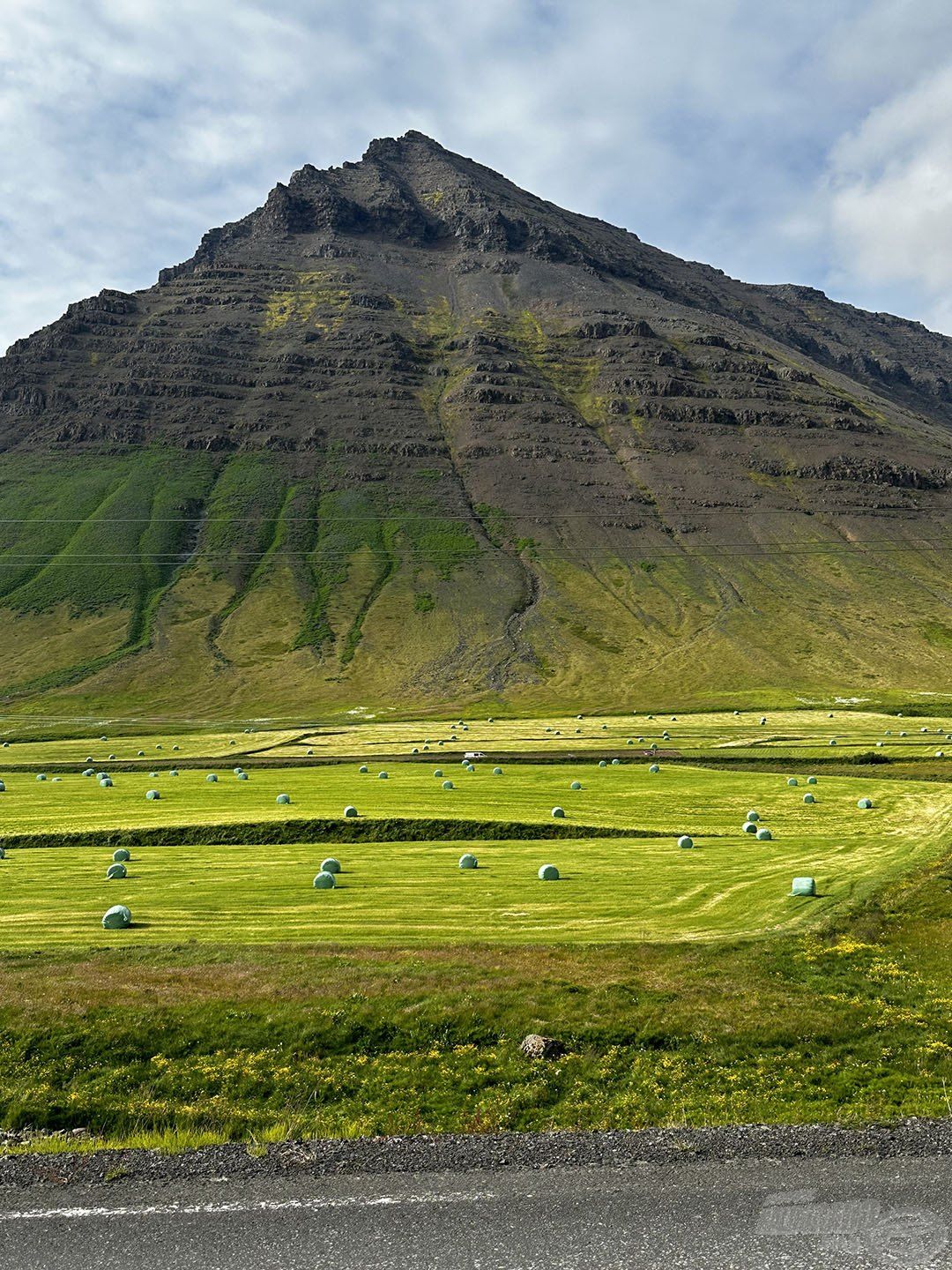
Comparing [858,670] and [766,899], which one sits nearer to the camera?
[766,899]

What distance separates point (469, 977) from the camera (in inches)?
851

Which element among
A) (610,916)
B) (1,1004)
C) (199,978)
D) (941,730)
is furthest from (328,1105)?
(941,730)

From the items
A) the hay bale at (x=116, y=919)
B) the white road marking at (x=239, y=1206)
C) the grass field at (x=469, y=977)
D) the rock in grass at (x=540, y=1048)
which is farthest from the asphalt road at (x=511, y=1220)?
the hay bale at (x=116, y=919)

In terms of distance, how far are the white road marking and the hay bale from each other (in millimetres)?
13631

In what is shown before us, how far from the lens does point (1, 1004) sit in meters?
19.6

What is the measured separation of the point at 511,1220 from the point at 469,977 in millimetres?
9244

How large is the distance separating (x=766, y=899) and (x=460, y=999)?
13.5 m

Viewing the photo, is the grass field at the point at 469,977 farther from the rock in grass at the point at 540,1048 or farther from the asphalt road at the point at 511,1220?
the asphalt road at the point at 511,1220

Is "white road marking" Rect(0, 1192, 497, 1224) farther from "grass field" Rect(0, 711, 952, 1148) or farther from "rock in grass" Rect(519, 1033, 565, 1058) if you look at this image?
"rock in grass" Rect(519, 1033, 565, 1058)

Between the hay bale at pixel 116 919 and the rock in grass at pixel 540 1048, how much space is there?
13.5m

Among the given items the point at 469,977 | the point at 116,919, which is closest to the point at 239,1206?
the point at 469,977

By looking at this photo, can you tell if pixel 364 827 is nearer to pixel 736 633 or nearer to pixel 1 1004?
pixel 1 1004

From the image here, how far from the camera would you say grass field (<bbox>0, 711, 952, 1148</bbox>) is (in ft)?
54.3

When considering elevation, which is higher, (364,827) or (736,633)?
(736,633)
